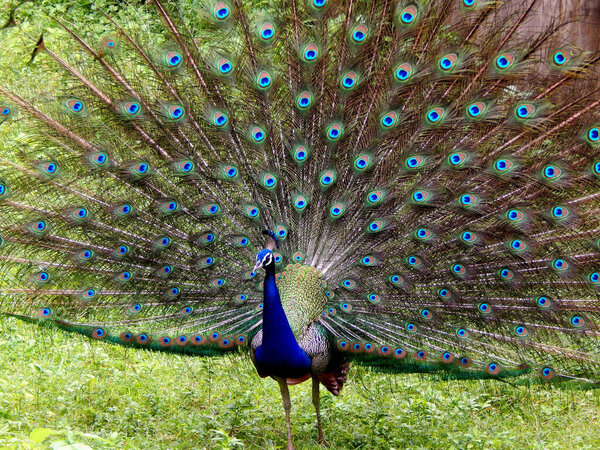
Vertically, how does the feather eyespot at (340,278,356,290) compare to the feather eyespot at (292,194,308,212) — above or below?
below

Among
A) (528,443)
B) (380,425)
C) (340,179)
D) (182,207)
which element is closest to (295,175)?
(340,179)

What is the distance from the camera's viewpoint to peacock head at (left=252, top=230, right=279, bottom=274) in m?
4.49

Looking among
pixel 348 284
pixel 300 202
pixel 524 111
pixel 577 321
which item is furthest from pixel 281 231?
pixel 577 321

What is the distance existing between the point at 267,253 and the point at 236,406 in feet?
5.03

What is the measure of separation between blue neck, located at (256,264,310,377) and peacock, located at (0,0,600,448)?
13 millimetres

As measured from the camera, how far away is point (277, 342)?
4.75 meters

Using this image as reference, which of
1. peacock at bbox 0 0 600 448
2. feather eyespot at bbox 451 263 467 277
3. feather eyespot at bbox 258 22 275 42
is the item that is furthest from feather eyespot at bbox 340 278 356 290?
feather eyespot at bbox 258 22 275 42

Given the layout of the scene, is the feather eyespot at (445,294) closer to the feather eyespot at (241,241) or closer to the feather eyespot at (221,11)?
the feather eyespot at (241,241)

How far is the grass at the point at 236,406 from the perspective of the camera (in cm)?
521

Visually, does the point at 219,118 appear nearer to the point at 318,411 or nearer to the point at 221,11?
the point at 221,11

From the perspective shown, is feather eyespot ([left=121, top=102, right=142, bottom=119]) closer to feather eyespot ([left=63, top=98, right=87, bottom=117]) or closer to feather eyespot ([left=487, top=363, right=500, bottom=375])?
feather eyespot ([left=63, top=98, right=87, bottom=117])

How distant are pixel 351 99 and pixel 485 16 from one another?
89 centimetres

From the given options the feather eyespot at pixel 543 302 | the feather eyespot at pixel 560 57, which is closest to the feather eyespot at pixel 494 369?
the feather eyespot at pixel 543 302

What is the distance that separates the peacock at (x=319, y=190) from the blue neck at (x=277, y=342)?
0.01 metres
